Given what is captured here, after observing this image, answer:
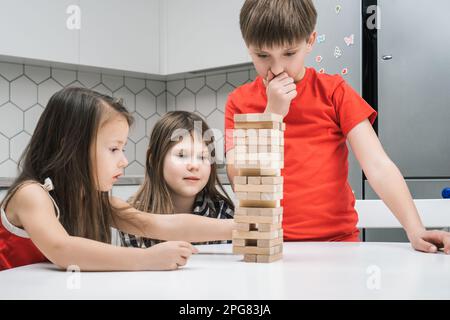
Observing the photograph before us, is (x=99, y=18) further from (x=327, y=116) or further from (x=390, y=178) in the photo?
(x=390, y=178)

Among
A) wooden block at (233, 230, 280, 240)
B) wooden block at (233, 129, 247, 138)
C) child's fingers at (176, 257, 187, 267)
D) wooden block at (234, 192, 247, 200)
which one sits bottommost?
child's fingers at (176, 257, 187, 267)

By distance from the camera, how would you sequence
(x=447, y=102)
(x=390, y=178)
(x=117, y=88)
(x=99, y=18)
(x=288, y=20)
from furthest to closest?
(x=117, y=88) → (x=99, y=18) → (x=447, y=102) → (x=390, y=178) → (x=288, y=20)

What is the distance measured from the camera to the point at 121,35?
3.10 m

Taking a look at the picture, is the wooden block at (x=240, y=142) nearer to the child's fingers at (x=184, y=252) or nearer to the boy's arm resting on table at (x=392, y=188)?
the child's fingers at (x=184, y=252)

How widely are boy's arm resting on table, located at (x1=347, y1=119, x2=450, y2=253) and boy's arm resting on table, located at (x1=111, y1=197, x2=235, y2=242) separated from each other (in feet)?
1.10

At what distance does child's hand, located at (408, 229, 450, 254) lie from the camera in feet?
3.31

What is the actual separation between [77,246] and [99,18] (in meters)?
2.38

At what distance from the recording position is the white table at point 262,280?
0.64 m

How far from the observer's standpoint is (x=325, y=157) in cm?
133

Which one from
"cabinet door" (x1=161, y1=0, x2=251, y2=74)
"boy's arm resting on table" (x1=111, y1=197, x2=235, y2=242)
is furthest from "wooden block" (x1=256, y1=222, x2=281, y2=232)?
"cabinet door" (x1=161, y1=0, x2=251, y2=74)

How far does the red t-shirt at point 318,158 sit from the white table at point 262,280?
31 cm

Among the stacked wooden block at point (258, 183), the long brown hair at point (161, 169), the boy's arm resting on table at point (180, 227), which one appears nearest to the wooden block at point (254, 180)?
the stacked wooden block at point (258, 183)

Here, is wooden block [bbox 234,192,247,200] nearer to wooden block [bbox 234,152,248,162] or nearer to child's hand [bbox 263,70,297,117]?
wooden block [bbox 234,152,248,162]
